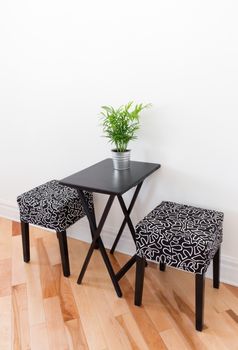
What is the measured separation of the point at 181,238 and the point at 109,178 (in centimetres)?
56

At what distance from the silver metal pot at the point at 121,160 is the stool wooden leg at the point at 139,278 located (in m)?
0.58

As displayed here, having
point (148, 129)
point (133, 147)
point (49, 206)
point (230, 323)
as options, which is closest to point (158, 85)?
point (148, 129)

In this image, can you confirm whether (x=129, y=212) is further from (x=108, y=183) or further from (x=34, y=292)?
(x=34, y=292)

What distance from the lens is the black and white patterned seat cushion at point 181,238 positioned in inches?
61.9

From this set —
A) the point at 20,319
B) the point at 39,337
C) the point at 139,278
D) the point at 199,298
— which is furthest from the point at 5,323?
the point at 199,298

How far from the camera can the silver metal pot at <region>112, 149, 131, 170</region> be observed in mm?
1940

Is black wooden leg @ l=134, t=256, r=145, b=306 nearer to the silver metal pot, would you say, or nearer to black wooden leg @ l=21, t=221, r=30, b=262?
the silver metal pot

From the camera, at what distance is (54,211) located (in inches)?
80.6

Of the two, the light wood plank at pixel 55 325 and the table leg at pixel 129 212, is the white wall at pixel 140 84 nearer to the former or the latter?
the table leg at pixel 129 212

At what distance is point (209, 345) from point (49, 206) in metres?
1.26

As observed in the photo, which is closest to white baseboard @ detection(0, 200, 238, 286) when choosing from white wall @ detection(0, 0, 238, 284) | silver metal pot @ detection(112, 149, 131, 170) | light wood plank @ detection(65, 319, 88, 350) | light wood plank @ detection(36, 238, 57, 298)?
white wall @ detection(0, 0, 238, 284)

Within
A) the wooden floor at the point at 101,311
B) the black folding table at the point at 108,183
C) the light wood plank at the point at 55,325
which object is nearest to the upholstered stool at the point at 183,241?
the wooden floor at the point at 101,311

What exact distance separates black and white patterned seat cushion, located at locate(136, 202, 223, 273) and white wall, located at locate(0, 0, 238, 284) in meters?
0.26

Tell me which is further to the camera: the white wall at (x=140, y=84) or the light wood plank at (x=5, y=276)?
the light wood plank at (x=5, y=276)
